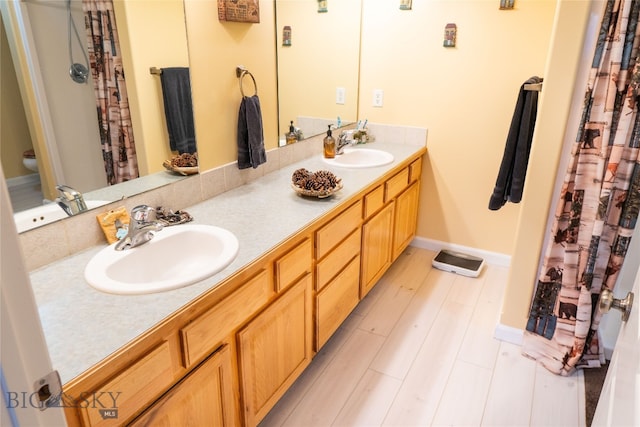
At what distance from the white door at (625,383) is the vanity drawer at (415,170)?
197 centimetres

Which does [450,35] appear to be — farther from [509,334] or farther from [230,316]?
[230,316]

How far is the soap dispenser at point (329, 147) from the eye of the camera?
8.64 feet

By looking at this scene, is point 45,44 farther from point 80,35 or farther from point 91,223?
point 91,223

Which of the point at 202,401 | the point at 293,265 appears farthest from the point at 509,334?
the point at 202,401

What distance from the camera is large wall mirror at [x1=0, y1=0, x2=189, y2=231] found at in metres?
1.17

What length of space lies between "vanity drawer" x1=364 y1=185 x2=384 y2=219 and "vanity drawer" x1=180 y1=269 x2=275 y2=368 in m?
0.88

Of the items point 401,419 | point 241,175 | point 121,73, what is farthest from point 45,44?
point 401,419

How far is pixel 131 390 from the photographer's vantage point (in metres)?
0.99

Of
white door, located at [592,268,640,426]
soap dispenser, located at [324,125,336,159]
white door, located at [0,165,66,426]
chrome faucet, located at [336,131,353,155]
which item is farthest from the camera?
chrome faucet, located at [336,131,353,155]

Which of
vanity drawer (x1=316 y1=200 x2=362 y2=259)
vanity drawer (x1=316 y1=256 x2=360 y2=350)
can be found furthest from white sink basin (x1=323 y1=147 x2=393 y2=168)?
vanity drawer (x1=316 y1=256 x2=360 y2=350)

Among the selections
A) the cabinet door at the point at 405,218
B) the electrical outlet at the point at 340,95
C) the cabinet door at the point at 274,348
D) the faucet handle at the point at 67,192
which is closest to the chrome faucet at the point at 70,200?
the faucet handle at the point at 67,192

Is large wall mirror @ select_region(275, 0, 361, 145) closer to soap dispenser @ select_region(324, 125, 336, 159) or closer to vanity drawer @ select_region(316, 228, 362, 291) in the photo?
soap dispenser @ select_region(324, 125, 336, 159)

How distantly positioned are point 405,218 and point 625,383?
2183 millimetres

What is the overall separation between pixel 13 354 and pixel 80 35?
1155mm
